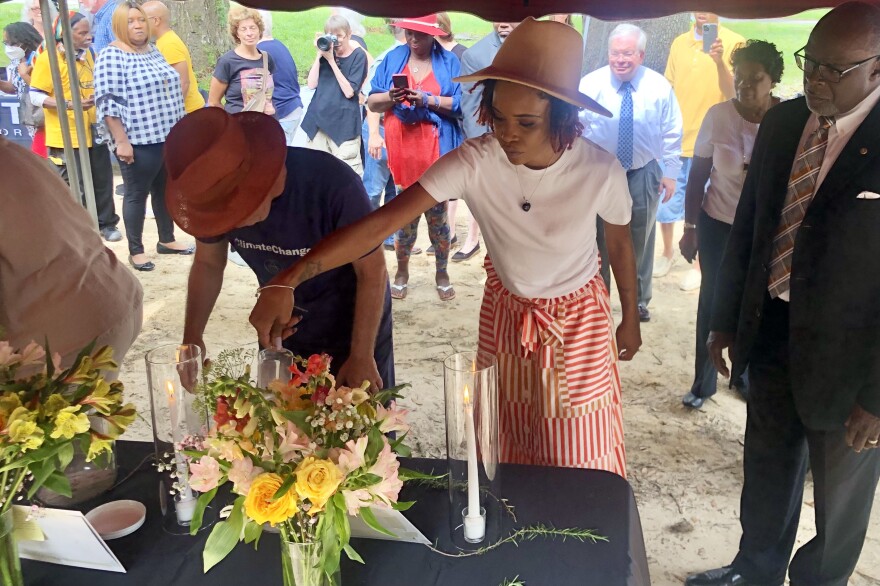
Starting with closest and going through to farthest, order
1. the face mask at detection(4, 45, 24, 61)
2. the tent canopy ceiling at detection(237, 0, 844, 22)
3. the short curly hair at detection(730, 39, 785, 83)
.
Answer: the tent canopy ceiling at detection(237, 0, 844, 22) < the short curly hair at detection(730, 39, 785, 83) < the face mask at detection(4, 45, 24, 61)

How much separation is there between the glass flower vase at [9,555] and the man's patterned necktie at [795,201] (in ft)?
5.07

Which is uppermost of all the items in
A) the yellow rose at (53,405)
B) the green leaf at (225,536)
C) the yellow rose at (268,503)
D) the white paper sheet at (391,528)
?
the yellow rose at (53,405)

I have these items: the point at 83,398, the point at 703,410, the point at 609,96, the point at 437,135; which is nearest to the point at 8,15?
the point at 437,135

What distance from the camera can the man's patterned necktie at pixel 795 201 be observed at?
165cm

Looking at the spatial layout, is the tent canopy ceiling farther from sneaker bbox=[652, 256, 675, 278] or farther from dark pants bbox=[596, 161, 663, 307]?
sneaker bbox=[652, 256, 675, 278]

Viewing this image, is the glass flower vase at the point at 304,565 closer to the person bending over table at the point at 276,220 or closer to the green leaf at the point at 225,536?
the green leaf at the point at 225,536


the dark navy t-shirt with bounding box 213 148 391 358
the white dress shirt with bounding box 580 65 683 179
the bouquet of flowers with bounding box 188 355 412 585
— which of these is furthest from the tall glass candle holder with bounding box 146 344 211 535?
the white dress shirt with bounding box 580 65 683 179

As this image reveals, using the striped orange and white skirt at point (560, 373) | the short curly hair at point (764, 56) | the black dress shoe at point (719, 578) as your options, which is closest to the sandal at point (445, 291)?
the short curly hair at point (764, 56)

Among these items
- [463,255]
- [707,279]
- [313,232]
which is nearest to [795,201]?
[313,232]

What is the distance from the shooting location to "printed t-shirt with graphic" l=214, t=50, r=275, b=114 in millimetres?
5238

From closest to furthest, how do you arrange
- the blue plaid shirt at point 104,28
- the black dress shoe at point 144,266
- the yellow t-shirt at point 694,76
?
the yellow t-shirt at point 694,76 < the black dress shoe at point 144,266 < the blue plaid shirt at point 104,28

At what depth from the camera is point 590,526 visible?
116 cm

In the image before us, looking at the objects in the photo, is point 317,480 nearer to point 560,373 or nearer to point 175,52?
point 560,373

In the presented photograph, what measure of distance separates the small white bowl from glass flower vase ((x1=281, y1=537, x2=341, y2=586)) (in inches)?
13.4
